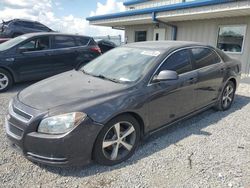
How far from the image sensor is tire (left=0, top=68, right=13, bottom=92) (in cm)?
660

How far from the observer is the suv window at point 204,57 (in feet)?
14.6

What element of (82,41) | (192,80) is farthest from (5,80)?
(192,80)

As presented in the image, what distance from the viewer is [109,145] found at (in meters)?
3.08

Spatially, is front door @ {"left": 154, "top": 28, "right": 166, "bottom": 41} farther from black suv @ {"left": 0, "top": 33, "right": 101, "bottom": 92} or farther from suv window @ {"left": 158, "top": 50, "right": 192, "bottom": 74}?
suv window @ {"left": 158, "top": 50, "right": 192, "bottom": 74}

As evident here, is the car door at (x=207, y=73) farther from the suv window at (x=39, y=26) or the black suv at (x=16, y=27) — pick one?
the suv window at (x=39, y=26)

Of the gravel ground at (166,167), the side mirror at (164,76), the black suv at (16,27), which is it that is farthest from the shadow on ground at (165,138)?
the black suv at (16,27)

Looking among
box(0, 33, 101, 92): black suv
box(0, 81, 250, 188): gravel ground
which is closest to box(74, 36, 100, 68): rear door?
box(0, 33, 101, 92): black suv

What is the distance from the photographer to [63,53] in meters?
7.68

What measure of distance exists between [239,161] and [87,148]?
6.89 feet

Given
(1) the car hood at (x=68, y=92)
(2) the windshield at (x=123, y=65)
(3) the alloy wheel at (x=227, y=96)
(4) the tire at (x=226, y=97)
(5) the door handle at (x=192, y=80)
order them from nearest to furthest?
(1) the car hood at (x=68, y=92) < (2) the windshield at (x=123, y=65) < (5) the door handle at (x=192, y=80) < (4) the tire at (x=226, y=97) < (3) the alloy wheel at (x=227, y=96)

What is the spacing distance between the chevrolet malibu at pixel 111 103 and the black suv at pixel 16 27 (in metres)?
11.3

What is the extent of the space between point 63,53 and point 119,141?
17.2 ft

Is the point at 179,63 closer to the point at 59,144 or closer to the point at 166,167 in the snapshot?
the point at 166,167

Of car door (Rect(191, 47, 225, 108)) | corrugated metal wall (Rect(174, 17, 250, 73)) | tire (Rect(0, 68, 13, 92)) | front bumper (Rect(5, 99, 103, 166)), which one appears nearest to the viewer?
front bumper (Rect(5, 99, 103, 166))
